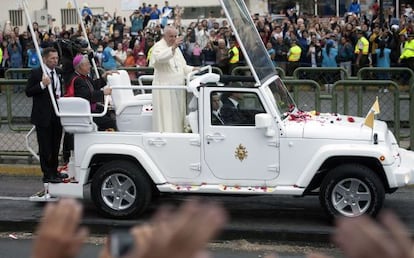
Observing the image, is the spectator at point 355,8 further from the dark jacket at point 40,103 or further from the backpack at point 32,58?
the dark jacket at point 40,103

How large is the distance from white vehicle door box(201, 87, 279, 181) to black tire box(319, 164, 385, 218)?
55cm

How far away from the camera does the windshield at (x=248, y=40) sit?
833cm

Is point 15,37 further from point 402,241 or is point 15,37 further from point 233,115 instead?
point 402,241

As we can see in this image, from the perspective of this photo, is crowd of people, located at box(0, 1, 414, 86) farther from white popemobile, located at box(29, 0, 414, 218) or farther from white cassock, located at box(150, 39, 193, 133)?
white popemobile, located at box(29, 0, 414, 218)

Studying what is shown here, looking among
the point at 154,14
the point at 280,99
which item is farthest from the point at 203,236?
the point at 154,14

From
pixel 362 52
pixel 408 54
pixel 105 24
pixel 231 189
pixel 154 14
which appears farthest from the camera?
pixel 154 14

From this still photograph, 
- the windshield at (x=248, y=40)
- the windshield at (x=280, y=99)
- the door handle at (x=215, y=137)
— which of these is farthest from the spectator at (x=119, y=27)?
the door handle at (x=215, y=137)

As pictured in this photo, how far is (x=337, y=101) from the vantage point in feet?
38.1

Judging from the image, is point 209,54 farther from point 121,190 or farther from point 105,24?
point 121,190

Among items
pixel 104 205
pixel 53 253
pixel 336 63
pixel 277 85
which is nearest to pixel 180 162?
pixel 104 205

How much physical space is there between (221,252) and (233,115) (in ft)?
4.51

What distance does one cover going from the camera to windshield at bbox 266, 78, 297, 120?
8.28 metres

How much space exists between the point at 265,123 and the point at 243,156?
44 centimetres

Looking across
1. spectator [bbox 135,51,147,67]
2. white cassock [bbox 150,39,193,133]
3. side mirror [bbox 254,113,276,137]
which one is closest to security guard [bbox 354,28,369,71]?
spectator [bbox 135,51,147,67]
